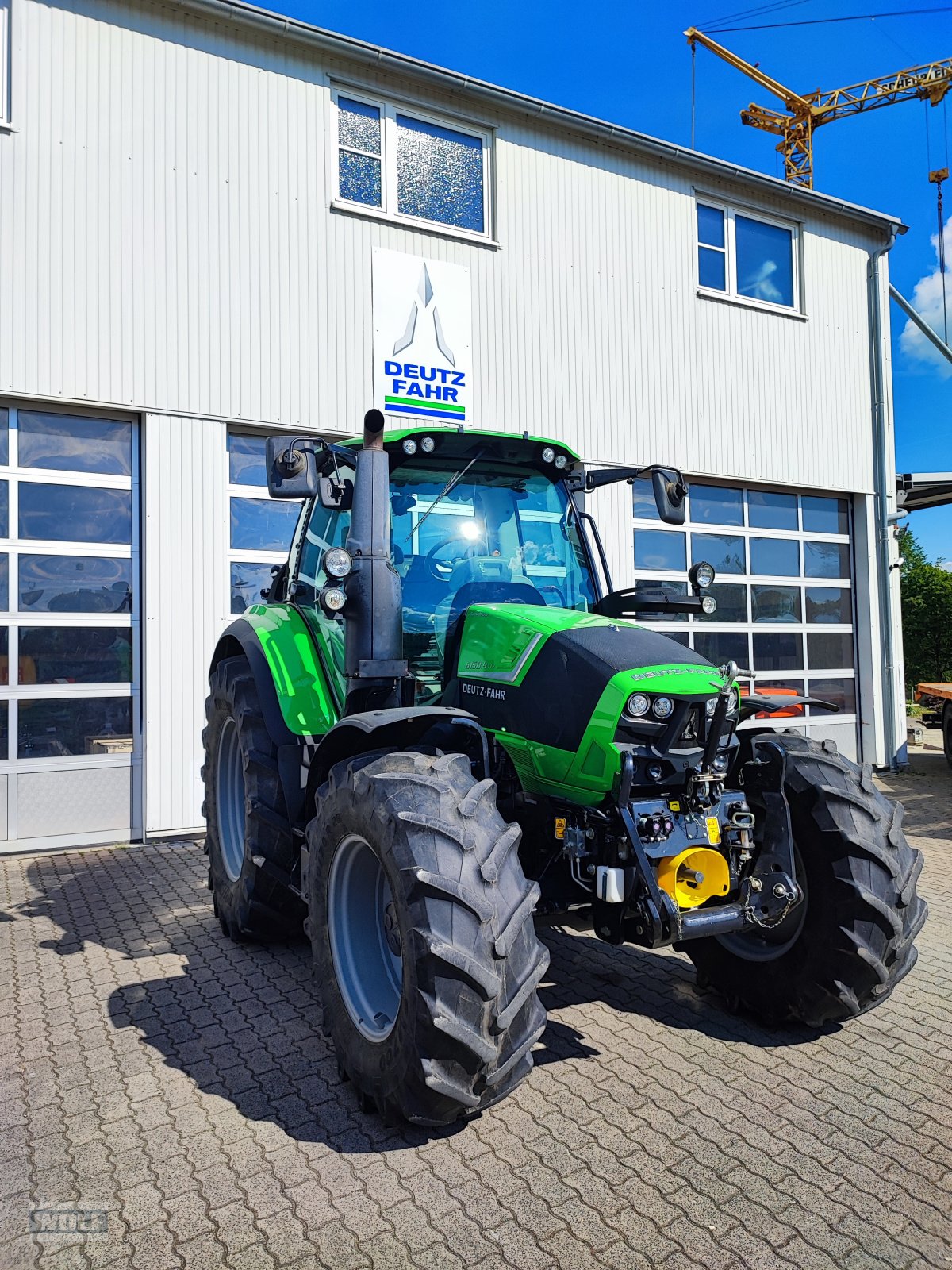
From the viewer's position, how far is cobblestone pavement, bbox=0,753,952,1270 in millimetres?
2379

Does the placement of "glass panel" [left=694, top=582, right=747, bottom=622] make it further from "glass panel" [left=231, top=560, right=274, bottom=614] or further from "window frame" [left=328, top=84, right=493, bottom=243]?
"glass panel" [left=231, top=560, right=274, bottom=614]

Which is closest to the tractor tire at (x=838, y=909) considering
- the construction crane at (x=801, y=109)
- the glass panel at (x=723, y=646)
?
the glass panel at (x=723, y=646)

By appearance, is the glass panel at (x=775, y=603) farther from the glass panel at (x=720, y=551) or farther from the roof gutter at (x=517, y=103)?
the roof gutter at (x=517, y=103)

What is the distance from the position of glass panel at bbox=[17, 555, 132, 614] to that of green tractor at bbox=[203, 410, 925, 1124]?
3614 mm

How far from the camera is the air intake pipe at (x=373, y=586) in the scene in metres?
3.52

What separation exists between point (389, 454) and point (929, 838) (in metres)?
6.28

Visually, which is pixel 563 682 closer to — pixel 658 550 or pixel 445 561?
pixel 445 561

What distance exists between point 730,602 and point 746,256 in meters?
4.30

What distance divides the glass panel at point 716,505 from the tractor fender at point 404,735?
765cm

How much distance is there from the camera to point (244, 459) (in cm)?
794

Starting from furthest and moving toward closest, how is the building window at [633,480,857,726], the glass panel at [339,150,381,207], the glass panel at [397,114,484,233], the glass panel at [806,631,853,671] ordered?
1. the glass panel at [806,631,853,671]
2. the building window at [633,480,857,726]
3. the glass panel at [397,114,484,233]
4. the glass panel at [339,150,381,207]

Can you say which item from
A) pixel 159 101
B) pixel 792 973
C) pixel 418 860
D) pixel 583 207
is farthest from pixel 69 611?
pixel 583 207

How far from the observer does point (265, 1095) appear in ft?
10.4

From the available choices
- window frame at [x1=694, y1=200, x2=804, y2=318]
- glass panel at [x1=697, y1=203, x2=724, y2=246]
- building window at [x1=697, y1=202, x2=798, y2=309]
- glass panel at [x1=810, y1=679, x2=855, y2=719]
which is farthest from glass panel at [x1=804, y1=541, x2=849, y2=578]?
glass panel at [x1=697, y1=203, x2=724, y2=246]
